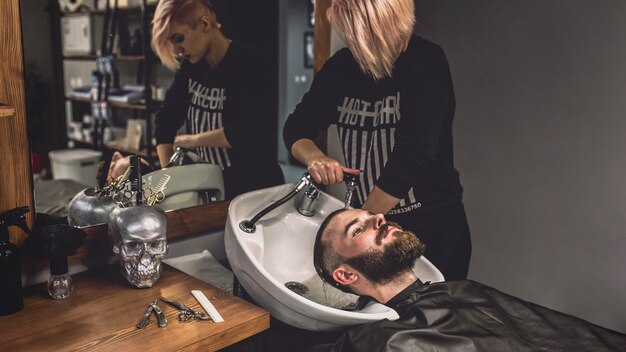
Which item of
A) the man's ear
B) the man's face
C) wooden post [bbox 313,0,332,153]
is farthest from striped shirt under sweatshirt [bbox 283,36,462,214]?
the man's ear

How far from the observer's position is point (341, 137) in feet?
6.99

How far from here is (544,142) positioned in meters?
2.11

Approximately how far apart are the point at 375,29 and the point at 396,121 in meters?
0.33

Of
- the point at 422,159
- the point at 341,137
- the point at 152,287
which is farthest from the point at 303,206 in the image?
the point at 152,287

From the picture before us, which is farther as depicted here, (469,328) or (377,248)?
(377,248)

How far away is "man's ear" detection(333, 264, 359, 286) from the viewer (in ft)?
5.46

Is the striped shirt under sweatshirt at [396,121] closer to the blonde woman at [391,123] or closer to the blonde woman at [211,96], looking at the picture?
the blonde woman at [391,123]

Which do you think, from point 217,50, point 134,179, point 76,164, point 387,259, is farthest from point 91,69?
point 387,259

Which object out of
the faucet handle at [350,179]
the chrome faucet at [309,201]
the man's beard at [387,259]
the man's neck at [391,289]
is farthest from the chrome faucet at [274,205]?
the man's neck at [391,289]

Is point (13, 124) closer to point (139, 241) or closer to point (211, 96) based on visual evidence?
point (139, 241)

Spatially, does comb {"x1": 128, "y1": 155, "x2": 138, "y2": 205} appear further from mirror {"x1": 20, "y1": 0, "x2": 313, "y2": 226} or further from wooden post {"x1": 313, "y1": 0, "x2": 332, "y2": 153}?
wooden post {"x1": 313, "y1": 0, "x2": 332, "y2": 153}

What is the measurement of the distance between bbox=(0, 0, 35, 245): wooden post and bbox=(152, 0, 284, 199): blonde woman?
1.70ft

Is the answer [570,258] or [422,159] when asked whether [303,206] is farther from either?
[570,258]

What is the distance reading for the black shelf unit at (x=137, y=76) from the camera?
1.88 metres
